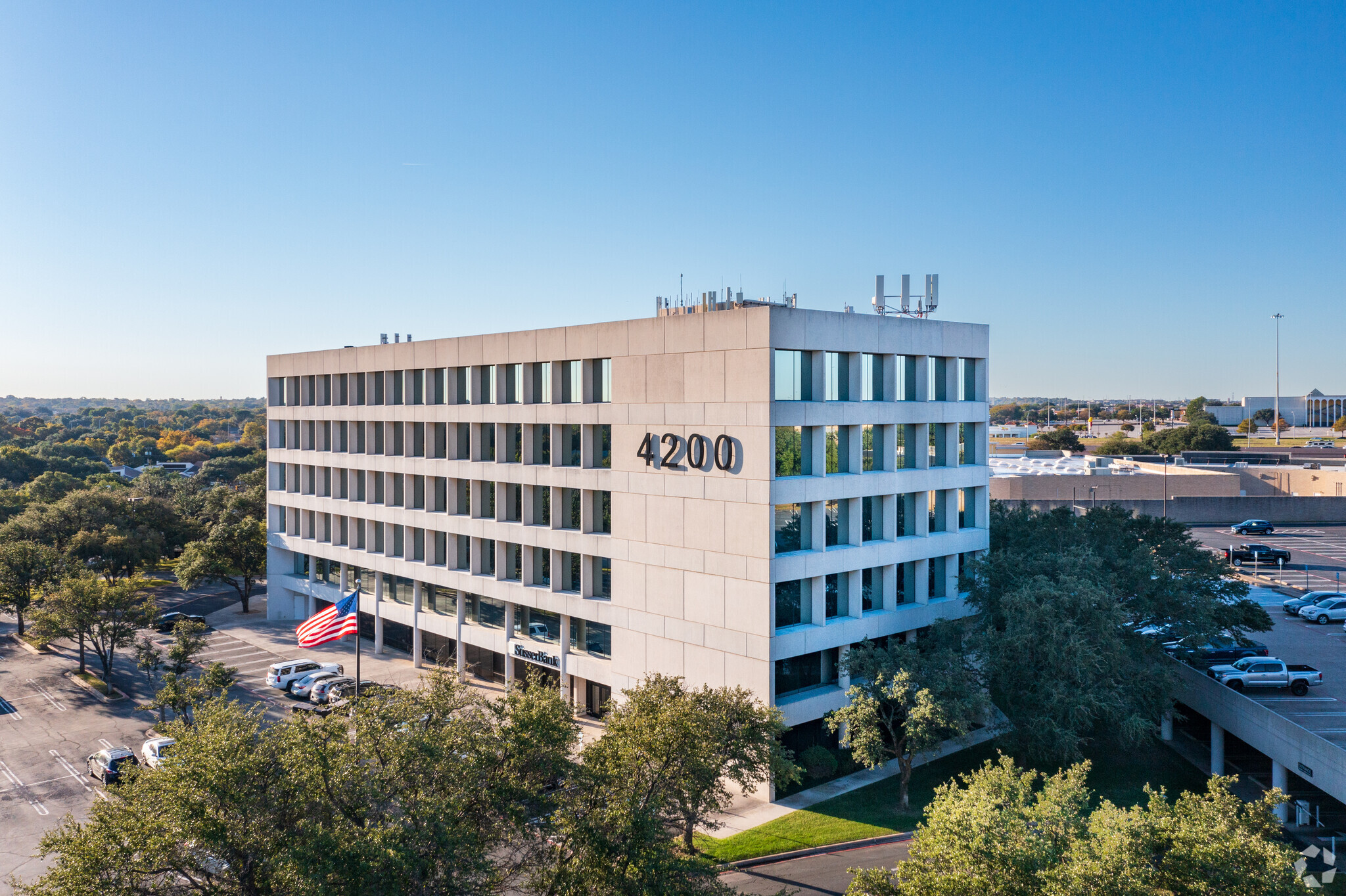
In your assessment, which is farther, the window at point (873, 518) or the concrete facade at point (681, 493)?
the window at point (873, 518)

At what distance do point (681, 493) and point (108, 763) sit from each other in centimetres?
2847

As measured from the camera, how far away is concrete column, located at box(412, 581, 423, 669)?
56.5 metres

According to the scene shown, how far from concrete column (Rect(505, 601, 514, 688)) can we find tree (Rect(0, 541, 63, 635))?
34407 millimetres

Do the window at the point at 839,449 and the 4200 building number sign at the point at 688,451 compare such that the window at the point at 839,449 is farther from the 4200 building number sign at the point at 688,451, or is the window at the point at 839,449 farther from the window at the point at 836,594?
the 4200 building number sign at the point at 688,451

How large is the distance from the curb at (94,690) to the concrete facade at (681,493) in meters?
15.7

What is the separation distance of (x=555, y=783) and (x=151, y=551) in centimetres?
6872

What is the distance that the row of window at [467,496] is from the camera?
45.7 m

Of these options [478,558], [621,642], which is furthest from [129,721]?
[621,642]

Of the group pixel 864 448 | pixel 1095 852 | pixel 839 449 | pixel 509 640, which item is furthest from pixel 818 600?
pixel 1095 852

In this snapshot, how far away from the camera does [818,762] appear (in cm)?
3797

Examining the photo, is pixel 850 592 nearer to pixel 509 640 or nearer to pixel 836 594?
pixel 836 594

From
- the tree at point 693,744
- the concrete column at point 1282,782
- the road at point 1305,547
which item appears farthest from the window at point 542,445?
the road at point 1305,547

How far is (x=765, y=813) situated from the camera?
35.7 m

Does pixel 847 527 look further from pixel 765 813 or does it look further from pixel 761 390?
pixel 765 813
